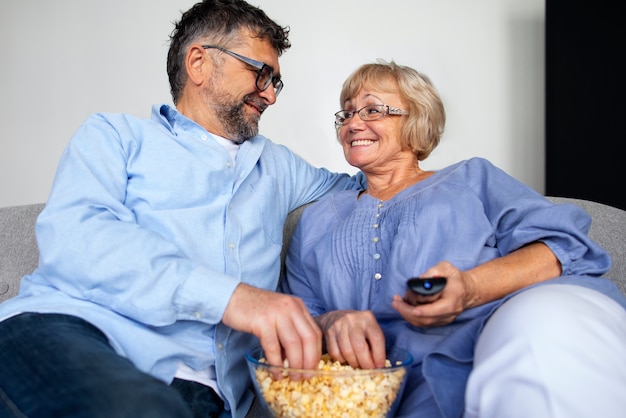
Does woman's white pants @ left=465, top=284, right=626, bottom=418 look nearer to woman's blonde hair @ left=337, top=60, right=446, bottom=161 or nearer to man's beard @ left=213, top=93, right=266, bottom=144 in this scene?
woman's blonde hair @ left=337, top=60, right=446, bottom=161

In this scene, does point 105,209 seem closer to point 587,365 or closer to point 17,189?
point 587,365

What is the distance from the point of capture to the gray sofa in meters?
1.54

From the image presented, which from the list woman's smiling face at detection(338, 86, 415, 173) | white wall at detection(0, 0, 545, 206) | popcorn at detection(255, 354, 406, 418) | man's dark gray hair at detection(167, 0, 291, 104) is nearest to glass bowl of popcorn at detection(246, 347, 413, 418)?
popcorn at detection(255, 354, 406, 418)

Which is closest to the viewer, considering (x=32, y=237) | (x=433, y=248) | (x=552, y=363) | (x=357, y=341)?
(x=552, y=363)

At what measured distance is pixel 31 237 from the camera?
1.70 m

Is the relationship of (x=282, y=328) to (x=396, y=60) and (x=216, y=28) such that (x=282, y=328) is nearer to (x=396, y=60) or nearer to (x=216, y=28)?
(x=216, y=28)

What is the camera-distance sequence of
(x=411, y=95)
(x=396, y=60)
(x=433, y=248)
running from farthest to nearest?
(x=396, y=60), (x=411, y=95), (x=433, y=248)

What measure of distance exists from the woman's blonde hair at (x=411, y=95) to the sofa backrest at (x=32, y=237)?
1.29 ft

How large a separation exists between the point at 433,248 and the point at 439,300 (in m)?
0.28

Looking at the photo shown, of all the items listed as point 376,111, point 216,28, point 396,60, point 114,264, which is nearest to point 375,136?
point 376,111

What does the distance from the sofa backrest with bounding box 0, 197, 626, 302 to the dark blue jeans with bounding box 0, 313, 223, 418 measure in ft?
2.14

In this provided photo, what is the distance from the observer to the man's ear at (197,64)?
5.39 feet

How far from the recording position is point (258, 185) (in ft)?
4.97

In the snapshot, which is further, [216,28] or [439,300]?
[216,28]
